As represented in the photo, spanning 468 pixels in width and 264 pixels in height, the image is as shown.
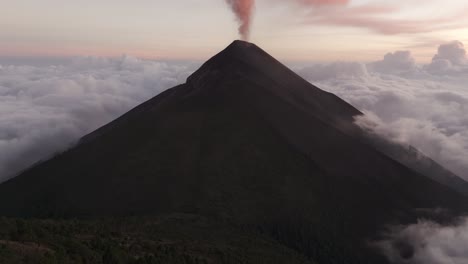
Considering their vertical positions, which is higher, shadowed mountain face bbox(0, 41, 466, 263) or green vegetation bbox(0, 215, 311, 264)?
shadowed mountain face bbox(0, 41, 466, 263)

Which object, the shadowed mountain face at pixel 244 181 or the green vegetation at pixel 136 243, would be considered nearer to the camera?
the green vegetation at pixel 136 243

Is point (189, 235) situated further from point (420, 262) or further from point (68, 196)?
point (420, 262)

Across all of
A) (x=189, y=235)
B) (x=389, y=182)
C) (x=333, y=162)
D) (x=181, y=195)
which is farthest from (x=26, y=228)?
(x=389, y=182)

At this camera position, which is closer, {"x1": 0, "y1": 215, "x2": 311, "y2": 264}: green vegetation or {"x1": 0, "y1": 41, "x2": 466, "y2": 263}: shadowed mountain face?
{"x1": 0, "y1": 215, "x2": 311, "y2": 264}: green vegetation

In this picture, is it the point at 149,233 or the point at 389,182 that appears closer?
the point at 149,233

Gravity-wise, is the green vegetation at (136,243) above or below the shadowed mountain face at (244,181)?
below

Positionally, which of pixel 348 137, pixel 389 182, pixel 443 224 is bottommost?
pixel 443 224

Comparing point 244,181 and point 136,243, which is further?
point 244,181

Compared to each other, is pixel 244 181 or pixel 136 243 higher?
pixel 244 181
